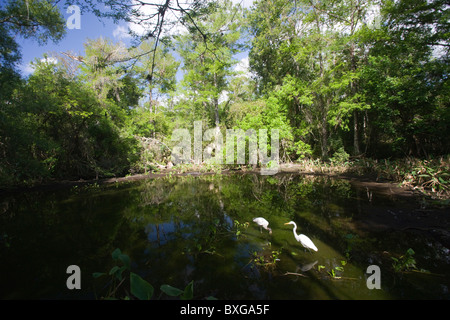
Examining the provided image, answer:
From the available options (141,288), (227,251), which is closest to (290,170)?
(227,251)

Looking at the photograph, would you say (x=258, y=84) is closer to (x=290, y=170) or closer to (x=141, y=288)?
(x=290, y=170)

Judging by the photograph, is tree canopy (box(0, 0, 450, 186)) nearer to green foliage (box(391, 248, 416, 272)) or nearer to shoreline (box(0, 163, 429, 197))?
shoreline (box(0, 163, 429, 197))

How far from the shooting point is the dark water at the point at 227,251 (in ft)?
8.10

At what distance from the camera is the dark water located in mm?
2470

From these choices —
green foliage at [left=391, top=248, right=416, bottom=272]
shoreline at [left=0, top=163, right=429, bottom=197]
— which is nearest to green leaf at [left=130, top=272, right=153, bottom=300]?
green foliage at [left=391, top=248, right=416, bottom=272]

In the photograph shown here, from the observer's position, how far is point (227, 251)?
11.6ft

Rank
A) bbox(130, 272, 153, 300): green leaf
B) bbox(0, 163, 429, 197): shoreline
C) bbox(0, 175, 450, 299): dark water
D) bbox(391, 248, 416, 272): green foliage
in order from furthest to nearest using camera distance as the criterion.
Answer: bbox(0, 163, 429, 197): shoreline
bbox(391, 248, 416, 272): green foliage
bbox(0, 175, 450, 299): dark water
bbox(130, 272, 153, 300): green leaf

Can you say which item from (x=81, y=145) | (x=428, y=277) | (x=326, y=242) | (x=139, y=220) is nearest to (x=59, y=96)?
(x=81, y=145)

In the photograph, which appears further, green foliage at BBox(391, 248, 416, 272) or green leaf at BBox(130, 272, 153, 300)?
A: green foliage at BBox(391, 248, 416, 272)

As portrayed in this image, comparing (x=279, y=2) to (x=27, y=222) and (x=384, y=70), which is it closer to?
(x=384, y=70)

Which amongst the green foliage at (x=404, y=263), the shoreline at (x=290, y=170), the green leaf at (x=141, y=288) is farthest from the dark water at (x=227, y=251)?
the shoreline at (x=290, y=170)

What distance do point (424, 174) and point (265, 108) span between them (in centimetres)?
1221

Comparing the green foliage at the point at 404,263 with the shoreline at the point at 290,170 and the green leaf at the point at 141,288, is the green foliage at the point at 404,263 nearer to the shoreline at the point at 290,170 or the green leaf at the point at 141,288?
the green leaf at the point at 141,288

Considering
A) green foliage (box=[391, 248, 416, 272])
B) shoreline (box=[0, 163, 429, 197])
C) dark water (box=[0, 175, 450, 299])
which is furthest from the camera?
shoreline (box=[0, 163, 429, 197])
